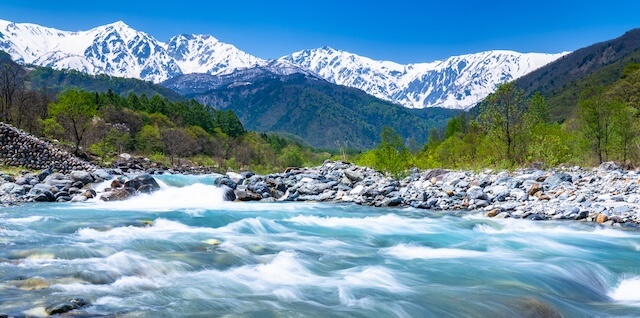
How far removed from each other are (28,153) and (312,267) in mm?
38204

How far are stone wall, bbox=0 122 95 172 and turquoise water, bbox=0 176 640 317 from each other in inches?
859

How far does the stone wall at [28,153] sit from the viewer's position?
1560 inches

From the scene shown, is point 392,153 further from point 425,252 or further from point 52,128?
point 52,128

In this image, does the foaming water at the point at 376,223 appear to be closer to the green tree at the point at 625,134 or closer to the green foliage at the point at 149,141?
the green tree at the point at 625,134

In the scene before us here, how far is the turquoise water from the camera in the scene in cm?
933

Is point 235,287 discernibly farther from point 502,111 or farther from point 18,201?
point 502,111

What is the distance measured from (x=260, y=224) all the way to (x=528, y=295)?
12355mm

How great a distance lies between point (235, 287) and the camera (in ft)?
34.8

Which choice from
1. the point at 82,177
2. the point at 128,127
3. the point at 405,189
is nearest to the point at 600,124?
the point at 405,189

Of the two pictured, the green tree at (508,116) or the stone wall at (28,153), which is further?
the green tree at (508,116)

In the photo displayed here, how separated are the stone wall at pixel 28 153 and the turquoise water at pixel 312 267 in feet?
71.5

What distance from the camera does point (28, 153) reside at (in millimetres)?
40750

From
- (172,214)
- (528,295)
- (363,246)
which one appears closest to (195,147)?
(172,214)

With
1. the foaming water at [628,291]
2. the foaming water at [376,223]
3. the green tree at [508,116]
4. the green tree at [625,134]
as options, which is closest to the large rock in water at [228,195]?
the foaming water at [376,223]
